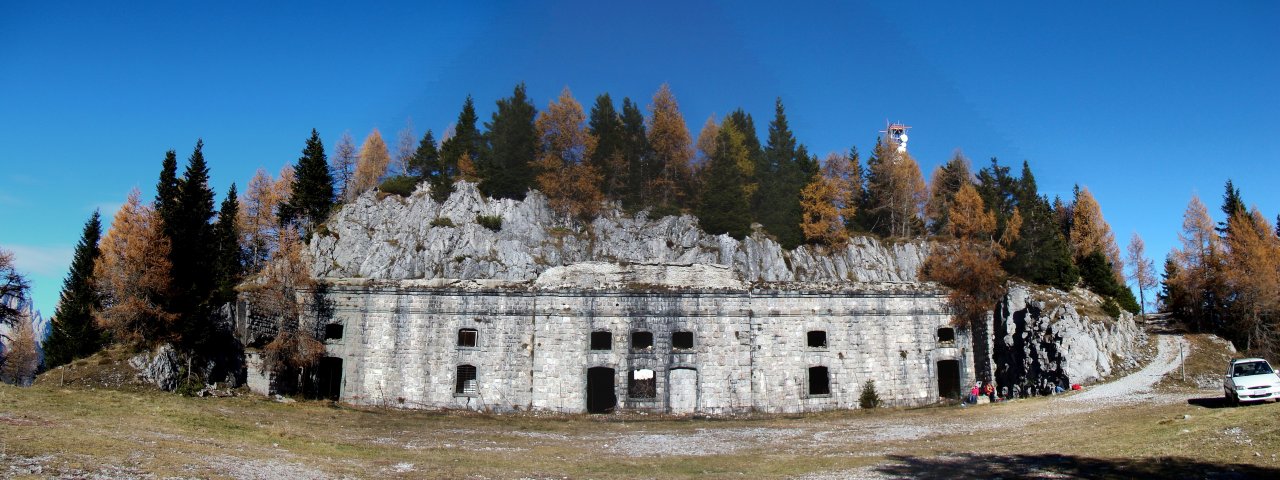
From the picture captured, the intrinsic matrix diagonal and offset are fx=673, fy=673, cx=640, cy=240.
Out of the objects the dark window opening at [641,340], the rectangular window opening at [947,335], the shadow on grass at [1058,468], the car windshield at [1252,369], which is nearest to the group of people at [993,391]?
the rectangular window opening at [947,335]

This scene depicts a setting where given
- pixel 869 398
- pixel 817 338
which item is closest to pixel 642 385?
pixel 817 338

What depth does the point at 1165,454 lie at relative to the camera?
13.3 meters

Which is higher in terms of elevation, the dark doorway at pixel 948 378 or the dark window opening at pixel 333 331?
the dark window opening at pixel 333 331

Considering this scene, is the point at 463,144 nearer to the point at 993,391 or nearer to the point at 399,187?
the point at 399,187

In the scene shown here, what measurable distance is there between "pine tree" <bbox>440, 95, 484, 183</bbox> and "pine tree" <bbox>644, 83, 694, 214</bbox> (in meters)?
14.0

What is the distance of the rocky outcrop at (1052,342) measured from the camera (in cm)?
3047

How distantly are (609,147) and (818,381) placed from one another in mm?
28167

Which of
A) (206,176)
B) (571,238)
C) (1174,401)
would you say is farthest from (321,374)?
(1174,401)

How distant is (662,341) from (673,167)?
26.6m

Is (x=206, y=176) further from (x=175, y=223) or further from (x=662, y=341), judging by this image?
(x=662, y=341)

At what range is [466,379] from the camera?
30.6 meters

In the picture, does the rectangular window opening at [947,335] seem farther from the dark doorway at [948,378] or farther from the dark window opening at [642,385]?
the dark window opening at [642,385]

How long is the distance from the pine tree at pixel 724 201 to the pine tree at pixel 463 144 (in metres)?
17.9

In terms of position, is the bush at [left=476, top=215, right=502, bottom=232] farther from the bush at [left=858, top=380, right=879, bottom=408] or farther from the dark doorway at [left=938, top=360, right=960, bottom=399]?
the dark doorway at [left=938, top=360, right=960, bottom=399]
